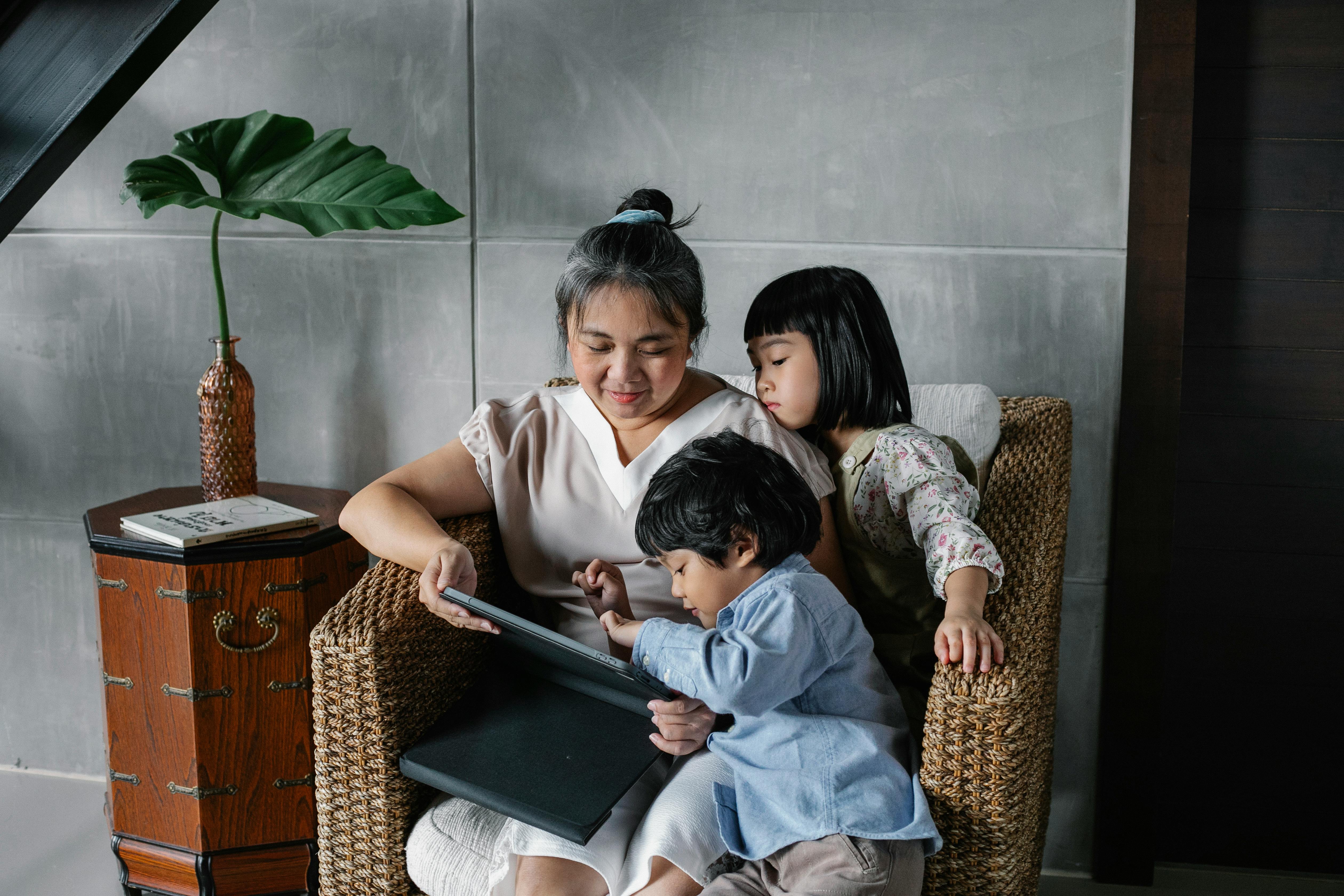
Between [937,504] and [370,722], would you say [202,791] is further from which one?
[937,504]

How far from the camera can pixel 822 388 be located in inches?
61.6

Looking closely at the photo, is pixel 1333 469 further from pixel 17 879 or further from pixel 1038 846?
pixel 17 879

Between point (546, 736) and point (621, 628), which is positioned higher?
point (621, 628)

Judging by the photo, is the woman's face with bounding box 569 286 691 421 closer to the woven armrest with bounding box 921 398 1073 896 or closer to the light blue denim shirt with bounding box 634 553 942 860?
the light blue denim shirt with bounding box 634 553 942 860

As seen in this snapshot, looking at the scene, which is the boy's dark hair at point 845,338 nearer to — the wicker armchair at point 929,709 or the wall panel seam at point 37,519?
the wicker armchair at point 929,709

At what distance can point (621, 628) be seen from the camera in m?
1.32

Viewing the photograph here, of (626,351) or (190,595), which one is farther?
(190,595)

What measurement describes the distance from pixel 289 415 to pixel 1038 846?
1771 millimetres

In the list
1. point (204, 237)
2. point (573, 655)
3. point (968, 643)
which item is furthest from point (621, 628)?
point (204, 237)

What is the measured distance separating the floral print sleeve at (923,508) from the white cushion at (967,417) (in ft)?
0.56

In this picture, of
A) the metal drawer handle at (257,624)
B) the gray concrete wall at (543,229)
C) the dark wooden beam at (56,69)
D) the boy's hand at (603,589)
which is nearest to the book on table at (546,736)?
the boy's hand at (603,589)

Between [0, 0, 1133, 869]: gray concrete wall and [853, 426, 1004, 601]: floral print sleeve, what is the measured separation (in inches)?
22.9

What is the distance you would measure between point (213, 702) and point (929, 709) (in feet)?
4.12

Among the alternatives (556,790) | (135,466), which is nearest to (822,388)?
(556,790)
